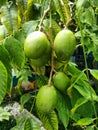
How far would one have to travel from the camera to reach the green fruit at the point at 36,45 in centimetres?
90

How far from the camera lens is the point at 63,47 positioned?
3.01 feet

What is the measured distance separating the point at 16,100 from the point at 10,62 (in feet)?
11.9

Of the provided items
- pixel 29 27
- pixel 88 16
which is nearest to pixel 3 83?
pixel 29 27

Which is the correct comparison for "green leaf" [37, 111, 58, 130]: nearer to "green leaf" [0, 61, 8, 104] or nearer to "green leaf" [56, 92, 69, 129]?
"green leaf" [56, 92, 69, 129]

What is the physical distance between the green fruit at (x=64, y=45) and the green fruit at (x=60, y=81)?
0.21ft

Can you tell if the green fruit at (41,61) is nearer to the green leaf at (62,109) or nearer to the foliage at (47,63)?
the foliage at (47,63)

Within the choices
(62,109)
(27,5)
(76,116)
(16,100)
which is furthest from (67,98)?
(16,100)

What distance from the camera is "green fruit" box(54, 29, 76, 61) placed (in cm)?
92

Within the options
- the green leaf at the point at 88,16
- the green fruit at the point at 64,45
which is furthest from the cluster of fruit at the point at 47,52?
the green leaf at the point at 88,16

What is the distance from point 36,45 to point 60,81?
0.14m

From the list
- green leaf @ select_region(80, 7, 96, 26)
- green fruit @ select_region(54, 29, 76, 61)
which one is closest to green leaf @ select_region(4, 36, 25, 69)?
green fruit @ select_region(54, 29, 76, 61)

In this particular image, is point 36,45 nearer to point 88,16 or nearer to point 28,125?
point 28,125

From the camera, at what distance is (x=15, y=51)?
100cm

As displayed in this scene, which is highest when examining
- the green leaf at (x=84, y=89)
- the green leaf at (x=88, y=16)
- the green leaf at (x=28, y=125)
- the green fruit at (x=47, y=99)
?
the green leaf at (x=88, y=16)
